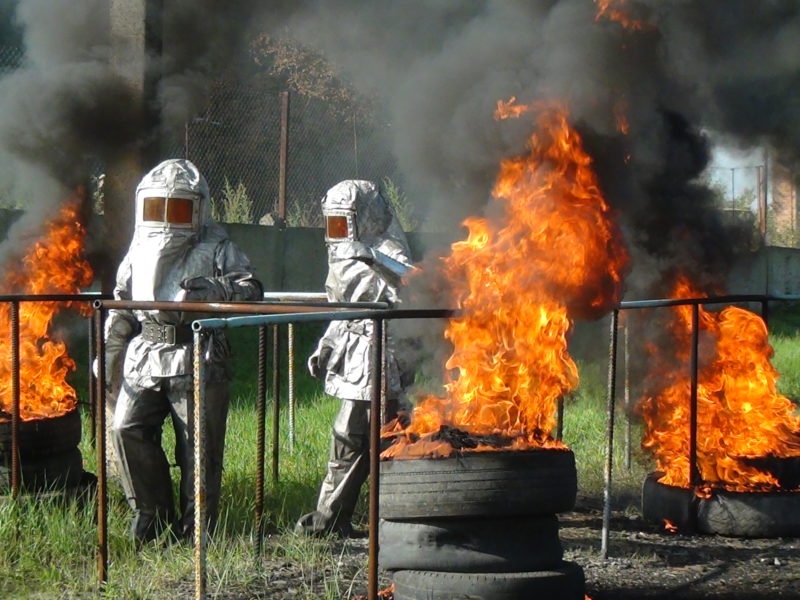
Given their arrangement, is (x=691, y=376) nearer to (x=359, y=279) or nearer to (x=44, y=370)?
(x=359, y=279)

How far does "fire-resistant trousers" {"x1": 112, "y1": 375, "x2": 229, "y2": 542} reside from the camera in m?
5.73

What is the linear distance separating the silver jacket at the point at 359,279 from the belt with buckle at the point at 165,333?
0.89 m

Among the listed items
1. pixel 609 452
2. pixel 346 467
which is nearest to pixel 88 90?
pixel 346 467

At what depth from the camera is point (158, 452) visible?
584cm

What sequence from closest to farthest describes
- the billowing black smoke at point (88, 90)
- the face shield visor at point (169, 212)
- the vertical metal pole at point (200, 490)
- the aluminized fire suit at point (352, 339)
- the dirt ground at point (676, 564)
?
the vertical metal pole at point (200, 490) → the dirt ground at point (676, 564) → the face shield visor at point (169, 212) → the aluminized fire suit at point (352, 339) → the billowing black smoke at point (88, 90)

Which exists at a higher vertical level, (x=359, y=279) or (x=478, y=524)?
(x=359, y=279)

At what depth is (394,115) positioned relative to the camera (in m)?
5.98

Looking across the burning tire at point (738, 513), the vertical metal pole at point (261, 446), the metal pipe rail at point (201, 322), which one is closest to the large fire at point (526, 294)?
the metal pipe rail at point (201, 322)

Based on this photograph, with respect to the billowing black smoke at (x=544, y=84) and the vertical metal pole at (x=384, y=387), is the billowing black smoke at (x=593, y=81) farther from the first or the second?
the vertical metal pole at (x=384, y=387)

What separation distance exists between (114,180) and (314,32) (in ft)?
5.44

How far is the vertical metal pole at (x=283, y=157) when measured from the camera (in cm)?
1309

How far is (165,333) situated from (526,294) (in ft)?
6.76

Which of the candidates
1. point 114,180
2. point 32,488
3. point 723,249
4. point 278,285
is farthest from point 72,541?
point 278,285

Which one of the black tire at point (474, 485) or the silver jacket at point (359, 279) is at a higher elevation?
the silver jacket at point (359, 279)
